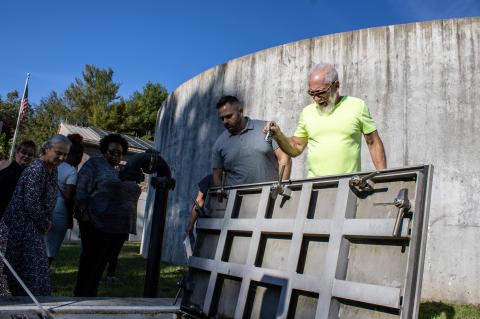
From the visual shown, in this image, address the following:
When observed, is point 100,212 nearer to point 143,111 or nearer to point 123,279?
point 123,279

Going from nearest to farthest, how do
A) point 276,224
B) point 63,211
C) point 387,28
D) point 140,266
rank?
point 276,224, point 63,211, point 387,28, point 140,266

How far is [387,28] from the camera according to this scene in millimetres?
6785

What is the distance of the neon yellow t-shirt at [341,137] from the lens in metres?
3.26

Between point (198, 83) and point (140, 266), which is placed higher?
point (198, 83)

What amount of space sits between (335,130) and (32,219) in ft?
8.71

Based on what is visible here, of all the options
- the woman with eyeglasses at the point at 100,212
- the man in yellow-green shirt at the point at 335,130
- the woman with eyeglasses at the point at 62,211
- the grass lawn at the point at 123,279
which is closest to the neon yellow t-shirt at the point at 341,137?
the man in yellow-green shirt at the point at 335,130

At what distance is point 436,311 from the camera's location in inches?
204

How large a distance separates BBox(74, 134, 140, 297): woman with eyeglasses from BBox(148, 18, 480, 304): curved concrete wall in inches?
123

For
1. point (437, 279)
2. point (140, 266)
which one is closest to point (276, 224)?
point (437, 279)

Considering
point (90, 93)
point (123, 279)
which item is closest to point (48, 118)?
point (90, 93)

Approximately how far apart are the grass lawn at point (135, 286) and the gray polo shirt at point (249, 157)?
7.85 ft

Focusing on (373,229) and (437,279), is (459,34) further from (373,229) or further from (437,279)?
(373,229)

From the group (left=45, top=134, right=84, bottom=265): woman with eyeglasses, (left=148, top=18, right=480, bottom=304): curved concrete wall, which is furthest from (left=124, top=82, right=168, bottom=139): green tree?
(left=45, top=134, right=84, bottom=265): woman with eyeglasses

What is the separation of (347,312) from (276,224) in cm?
77
